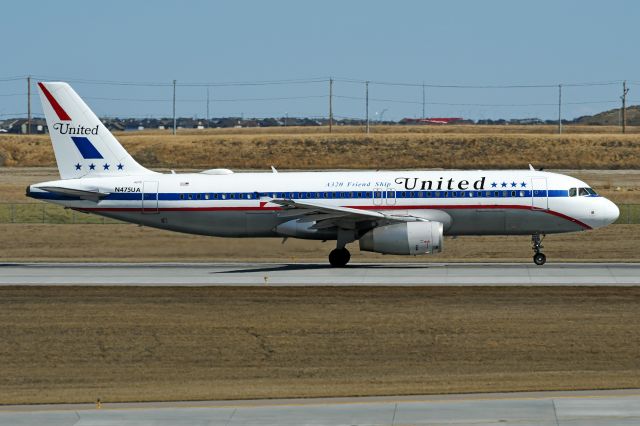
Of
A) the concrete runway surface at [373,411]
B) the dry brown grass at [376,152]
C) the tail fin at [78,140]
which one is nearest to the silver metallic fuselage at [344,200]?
the tail fin at [78,140]

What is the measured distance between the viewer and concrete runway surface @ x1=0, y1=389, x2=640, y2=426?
60.6ft

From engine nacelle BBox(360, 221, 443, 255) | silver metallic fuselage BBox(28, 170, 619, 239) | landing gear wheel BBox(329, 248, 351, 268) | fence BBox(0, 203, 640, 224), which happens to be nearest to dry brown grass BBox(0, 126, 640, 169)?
fence BBox(0, 203, 640, 224)

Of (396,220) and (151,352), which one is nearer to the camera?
(151,352)

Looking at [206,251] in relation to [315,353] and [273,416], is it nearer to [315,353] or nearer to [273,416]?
[315,353]

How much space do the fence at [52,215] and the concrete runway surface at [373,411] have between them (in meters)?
41.6

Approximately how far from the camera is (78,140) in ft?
148

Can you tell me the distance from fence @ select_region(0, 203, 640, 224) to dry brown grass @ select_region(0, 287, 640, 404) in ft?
88.9

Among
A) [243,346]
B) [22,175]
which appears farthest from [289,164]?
[243,346]

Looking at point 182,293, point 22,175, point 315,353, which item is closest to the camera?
point 315,353

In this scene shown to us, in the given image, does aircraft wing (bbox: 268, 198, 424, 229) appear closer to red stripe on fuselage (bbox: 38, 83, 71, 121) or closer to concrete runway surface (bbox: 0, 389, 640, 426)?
red stripe on fuselage (bbox: 38, 83, 71, 121)

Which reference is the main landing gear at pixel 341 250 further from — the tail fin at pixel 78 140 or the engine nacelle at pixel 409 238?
the tail fin at pixel 78 140

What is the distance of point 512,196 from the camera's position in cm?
4306

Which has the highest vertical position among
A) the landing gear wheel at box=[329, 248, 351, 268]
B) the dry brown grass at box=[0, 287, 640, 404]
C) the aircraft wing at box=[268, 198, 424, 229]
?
the aircraft wing at box=[268, 198, 424, 229]

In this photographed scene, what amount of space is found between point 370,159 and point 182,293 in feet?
280
